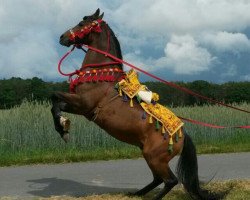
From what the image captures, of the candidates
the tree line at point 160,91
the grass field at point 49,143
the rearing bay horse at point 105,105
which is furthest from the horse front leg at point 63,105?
the tree line at point 160,91

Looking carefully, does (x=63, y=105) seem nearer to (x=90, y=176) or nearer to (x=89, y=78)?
(x=89, y=78)

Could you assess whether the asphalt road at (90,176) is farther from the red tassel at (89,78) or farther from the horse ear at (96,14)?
the horse ear at (96,14)

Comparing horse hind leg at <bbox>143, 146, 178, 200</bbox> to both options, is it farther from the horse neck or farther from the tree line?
the tree line

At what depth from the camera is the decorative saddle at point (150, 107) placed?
654 centimetres

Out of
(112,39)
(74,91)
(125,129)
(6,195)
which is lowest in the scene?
(6,195)

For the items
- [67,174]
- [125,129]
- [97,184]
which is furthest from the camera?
[67,174]

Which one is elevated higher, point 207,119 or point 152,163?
point 207,119

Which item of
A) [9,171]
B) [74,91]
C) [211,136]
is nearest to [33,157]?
[9,171]

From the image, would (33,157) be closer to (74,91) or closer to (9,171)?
(9,171)

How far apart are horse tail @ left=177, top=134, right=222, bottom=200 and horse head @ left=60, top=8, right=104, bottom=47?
6.11ft

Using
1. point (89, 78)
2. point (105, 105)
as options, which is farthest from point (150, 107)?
point (89, 78)

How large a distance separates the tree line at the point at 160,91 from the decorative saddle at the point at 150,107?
15.2 meters

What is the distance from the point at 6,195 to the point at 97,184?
62.9 inches

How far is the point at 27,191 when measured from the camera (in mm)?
7945
